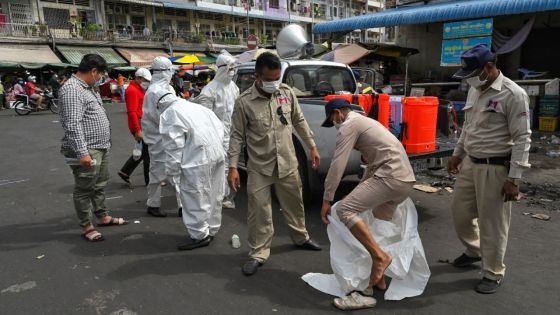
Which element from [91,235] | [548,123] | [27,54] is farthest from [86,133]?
[27,54]

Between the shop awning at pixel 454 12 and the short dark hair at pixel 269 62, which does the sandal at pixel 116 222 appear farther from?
the shop awning at pixel 454 12

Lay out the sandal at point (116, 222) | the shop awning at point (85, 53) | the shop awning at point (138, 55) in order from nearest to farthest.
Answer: the sandal at point (116, 222), the shop awning at point (85, 53), the shop awning at point (138, 55)

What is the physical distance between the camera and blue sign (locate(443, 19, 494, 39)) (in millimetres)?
12438

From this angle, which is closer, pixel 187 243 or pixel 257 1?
pixel 187 243

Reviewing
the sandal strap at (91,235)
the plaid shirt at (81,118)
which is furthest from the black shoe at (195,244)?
the plaid shirt at (81,118)

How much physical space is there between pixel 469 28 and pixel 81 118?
1222 centimetres

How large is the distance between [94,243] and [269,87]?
248cm

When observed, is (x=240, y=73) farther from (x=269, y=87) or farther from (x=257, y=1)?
(x=257, y=1)

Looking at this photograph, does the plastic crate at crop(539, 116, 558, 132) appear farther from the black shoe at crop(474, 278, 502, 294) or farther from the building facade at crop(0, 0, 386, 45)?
the building facade at crop(0, 0, 386, 45)

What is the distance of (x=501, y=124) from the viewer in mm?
3078

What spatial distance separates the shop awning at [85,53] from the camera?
28.8m

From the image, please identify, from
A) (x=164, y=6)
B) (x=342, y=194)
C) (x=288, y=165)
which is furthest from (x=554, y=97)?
(x=164, y=6)

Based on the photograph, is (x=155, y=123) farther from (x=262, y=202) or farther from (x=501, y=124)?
(x=501, y=124)

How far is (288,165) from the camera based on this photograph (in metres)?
3.72
